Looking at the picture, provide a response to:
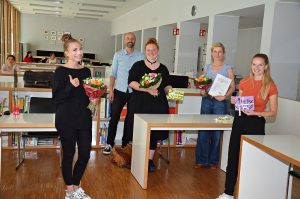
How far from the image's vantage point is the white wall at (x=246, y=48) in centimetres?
1108

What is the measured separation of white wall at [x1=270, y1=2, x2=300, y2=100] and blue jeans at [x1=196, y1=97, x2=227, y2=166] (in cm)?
150

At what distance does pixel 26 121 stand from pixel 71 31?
15996 mm

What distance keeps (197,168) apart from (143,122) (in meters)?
1.37

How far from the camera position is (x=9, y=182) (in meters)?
3.77

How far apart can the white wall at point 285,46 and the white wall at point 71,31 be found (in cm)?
1463

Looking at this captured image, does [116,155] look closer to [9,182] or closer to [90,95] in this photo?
[9,182]

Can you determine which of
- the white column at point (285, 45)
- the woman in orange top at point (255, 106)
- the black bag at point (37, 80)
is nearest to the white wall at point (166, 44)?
the white column at point (285, 45)

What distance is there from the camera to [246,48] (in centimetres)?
1166

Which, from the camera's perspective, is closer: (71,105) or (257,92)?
(71,105)

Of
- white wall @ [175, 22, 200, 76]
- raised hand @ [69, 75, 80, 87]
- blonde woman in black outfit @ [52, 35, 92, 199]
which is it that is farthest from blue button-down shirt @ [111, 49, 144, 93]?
white wall @ [175, 22, 200, 76]

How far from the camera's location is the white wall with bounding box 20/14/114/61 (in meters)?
18.1

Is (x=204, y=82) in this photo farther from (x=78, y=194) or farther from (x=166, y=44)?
(x=166, y=44)

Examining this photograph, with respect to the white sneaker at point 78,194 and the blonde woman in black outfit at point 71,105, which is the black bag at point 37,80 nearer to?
the blonde woman in black outfit at point 71,105

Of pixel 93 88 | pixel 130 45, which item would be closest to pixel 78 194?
pixel 93 88
